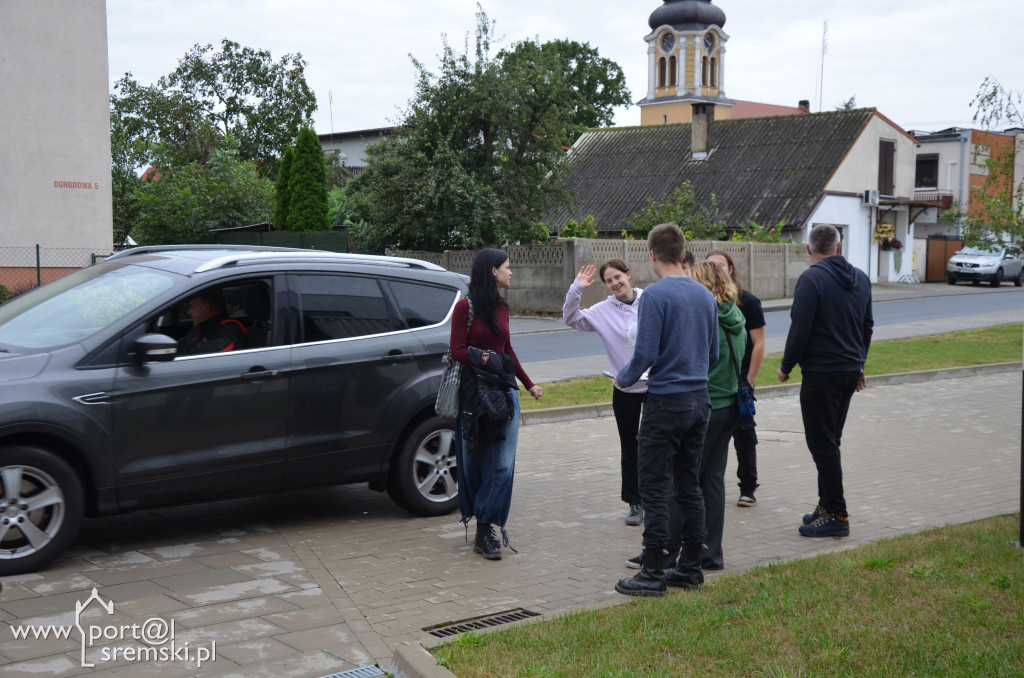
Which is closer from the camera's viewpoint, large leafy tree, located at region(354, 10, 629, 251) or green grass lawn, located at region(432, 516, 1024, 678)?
green grass lawn, located at region(432, 516, 1024, 678)

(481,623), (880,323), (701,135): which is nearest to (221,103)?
(701,135)

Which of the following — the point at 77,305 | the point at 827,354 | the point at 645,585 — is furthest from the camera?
the point at 827,354

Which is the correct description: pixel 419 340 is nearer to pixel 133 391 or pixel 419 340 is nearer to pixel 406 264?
pixel 406 264

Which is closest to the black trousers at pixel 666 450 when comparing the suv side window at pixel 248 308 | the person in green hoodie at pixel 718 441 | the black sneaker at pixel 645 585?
the black sneaker at pixel 645 585

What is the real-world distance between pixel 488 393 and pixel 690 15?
3000 inches

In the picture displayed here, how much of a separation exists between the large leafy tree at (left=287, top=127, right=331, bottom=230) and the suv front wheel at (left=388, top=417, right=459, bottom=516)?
77.6ft

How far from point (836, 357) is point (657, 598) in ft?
7.56

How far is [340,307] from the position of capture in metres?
7.10

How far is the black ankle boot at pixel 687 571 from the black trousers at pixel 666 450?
56 mm

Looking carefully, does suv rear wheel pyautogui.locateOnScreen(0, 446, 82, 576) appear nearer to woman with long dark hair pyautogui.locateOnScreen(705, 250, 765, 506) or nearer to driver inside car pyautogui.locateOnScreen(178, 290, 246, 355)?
driver inside car pyautogui.locateOnScreen(178, 290, 246, 355)

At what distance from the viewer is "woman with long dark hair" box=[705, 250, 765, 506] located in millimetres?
7062

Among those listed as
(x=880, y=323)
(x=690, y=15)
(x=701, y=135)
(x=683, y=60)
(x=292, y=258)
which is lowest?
(x=880, y=323)

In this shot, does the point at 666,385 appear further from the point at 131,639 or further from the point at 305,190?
the point at 305,190

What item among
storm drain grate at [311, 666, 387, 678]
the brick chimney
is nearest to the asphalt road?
the brick chimney
